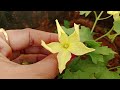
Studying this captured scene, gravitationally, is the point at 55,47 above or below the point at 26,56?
above

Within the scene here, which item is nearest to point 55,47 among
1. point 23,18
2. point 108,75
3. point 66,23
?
point 108,75

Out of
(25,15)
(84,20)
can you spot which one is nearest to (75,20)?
(84,20)

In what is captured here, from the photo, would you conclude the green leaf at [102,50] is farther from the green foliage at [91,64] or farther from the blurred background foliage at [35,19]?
the blurred background foliage at [35,19]

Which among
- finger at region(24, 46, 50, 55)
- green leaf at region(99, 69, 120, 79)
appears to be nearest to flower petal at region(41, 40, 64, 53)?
green leaf at region(99, 69, 120, 79)

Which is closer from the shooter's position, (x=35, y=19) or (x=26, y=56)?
(x=26, y=56)

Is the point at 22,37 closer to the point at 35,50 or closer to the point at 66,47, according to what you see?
the point at 35,50
